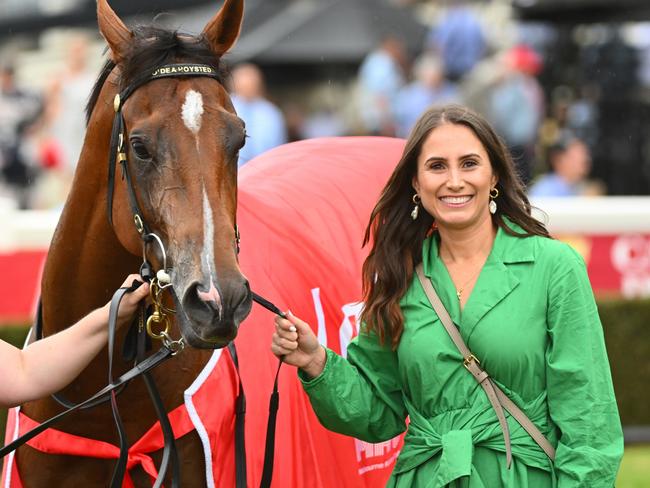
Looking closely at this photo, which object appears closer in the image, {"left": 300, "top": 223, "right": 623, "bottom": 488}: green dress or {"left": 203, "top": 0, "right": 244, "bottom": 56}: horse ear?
{"left": 300, "top": 223, "right": 623, "bottom": 488}: green dress

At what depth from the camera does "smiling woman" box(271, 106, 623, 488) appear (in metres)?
3.00

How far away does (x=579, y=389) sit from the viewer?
2.98 meters

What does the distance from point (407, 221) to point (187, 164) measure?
70cm

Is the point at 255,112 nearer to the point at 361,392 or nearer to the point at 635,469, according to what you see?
the point at 635,469

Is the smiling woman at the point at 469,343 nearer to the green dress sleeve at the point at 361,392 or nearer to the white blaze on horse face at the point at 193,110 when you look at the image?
the green dress sleeve at the point at 361,392

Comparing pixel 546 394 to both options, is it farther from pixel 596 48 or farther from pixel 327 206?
pixel 596 48

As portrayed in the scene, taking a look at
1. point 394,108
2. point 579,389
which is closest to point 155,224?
point 579,389

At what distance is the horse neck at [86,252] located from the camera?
3.28 m

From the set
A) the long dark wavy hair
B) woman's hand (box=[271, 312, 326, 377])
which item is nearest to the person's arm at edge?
woman's hand (box=[271, 312, 326, 377])

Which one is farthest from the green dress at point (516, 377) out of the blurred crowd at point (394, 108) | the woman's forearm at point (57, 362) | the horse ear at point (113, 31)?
the blurred crowd at point (394, 108)

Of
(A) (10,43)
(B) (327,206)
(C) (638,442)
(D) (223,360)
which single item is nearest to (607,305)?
(C) (638,442)

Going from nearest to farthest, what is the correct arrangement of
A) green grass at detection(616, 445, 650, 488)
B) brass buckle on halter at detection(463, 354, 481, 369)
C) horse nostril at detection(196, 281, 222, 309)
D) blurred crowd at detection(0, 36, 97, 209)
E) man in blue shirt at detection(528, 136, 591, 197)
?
horse nostril at detection(196, 281, 222, 309)
brass buckle on halter at detection(463, 354, 481, 369)
green grass at detection(616, 445, 650, 488)
man in blue shirt at detection(528, 136, 591, 197)
blurred crowd at detection(0, 36, 97, 209)

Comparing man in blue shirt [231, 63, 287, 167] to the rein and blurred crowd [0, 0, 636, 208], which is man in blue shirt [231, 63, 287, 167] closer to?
blurred crowd [0, 0, 636, 208]

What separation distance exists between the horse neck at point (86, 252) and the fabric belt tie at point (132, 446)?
0.30 m
